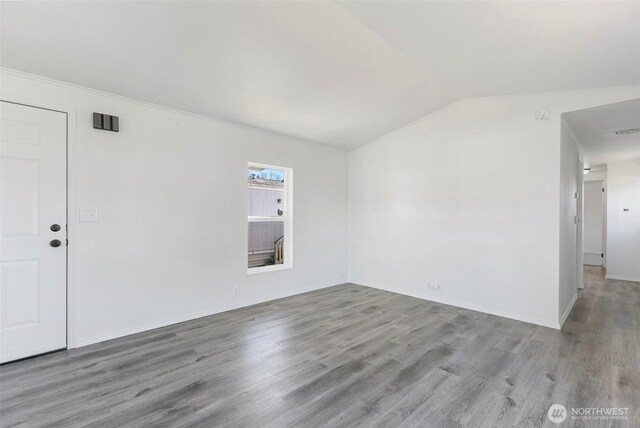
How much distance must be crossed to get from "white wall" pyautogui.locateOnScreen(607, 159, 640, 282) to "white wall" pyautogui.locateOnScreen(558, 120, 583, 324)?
1892 mm

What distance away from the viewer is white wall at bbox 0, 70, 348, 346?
2848mm

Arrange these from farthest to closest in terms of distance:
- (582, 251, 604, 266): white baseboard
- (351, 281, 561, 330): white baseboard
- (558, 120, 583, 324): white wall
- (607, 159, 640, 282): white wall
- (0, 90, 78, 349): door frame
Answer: (582, 251, 604, 266): white baseboard < (607, 159, 640, 282): white wall < (558, 120, 583, 324): white wall < (351, 281, 561, 330): white baseboard < (0, 90, 78, 349): door frame

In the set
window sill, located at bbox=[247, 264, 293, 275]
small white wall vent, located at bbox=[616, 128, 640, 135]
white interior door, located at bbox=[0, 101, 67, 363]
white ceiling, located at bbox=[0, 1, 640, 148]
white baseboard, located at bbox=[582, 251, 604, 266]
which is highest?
white ceiling, located at bbox=[0, 1, 640, 148]

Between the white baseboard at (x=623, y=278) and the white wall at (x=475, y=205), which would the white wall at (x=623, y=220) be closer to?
the white baseboard at (x=623, y=278)

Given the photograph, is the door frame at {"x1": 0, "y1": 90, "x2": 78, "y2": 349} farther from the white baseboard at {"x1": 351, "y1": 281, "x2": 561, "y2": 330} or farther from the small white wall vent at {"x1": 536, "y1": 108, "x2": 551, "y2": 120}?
the small white wall vent at {"x1": 536, "y1": 108, "x2": 551, "y2": 120}

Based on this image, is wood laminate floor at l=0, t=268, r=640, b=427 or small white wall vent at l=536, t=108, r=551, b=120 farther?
small white wall vent at l=536, t=108, r=551, b=120

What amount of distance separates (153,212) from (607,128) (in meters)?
5.55

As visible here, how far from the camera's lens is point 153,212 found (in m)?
3.27

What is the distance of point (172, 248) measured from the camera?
3.40 meters

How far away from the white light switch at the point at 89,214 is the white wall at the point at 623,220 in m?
8.28

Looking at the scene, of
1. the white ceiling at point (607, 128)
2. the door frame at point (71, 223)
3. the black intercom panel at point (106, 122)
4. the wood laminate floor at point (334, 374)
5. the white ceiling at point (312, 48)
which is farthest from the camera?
the white ceiling at point (607, 128)

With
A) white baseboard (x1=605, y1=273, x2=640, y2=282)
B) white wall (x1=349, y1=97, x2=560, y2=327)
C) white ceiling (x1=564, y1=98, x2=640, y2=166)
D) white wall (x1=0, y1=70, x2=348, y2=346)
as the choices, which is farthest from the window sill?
white baseboard (x1=605, y1=273, x2=640, y2=282)

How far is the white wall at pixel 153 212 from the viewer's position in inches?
112

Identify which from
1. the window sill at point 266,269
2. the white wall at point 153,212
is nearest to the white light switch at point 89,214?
the white wall at point 153,212
